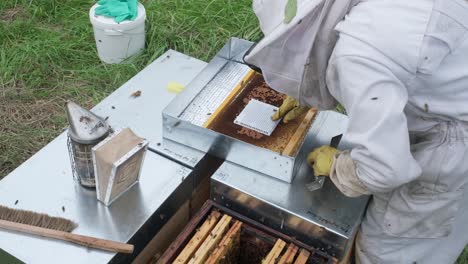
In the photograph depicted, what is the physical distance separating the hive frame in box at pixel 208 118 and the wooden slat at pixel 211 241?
361 millimetres

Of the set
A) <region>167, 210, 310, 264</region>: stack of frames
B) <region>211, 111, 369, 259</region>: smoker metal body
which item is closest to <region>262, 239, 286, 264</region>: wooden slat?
<region>167, 210, 310, 264</region>: stack of frames

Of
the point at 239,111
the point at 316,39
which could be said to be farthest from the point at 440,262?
the point at 316,39

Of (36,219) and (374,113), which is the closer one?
(374,113)

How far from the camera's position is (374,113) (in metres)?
1.73

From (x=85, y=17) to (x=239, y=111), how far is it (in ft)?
9.95

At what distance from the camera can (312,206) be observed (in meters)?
2.45

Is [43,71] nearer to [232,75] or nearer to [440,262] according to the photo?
[232,75]

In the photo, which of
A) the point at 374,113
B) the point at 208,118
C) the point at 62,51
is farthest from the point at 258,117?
the point at 62,51

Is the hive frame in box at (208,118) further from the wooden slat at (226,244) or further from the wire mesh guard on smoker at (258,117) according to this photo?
the wooden slat at (226,244)

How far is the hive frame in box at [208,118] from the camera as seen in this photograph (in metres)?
2.50

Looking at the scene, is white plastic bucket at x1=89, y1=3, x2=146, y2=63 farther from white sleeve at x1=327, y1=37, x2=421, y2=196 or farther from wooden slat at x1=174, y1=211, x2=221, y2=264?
white sleeve at x1=327, y1=37, x2=421, y2=196

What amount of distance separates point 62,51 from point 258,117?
8.89ft

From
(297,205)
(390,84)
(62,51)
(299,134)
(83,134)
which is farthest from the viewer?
(62,51)

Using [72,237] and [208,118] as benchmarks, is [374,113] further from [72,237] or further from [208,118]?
[72,237]
